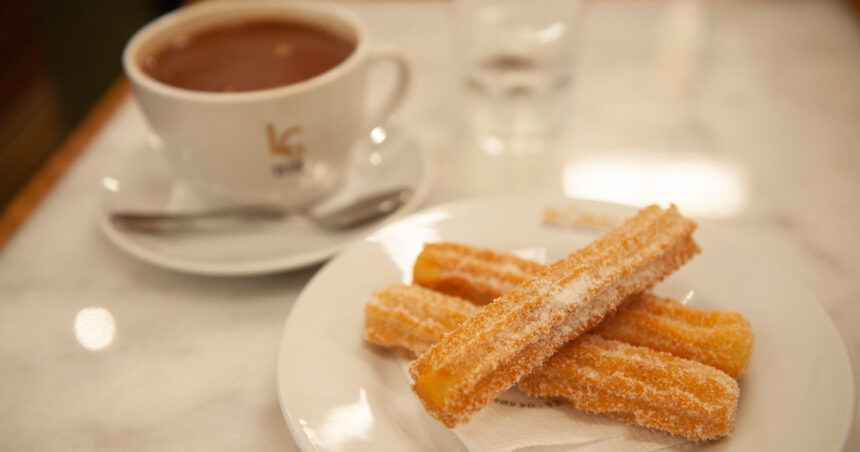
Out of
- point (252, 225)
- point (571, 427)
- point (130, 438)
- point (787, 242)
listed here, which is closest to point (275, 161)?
point (252, 225)

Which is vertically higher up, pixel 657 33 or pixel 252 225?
pixel 657 33

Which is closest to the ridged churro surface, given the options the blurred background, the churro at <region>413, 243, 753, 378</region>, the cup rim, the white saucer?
the churro at <region>413, 243, 753, 378</region>

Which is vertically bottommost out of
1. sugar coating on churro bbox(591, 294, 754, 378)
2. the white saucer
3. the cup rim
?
the white saucer

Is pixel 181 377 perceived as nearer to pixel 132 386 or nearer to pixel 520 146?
pixel 132 386

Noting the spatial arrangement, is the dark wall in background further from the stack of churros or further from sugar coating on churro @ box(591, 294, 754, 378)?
sugar coating on churro @ box(591, 294, 754, 378)

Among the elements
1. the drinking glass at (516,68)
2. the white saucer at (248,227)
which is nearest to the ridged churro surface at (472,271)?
the white saucer at (248,227)

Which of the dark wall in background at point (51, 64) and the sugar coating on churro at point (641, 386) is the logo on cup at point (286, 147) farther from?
the dark wall in background at point (51, 64)

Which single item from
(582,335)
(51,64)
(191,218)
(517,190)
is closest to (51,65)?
(51,64)
